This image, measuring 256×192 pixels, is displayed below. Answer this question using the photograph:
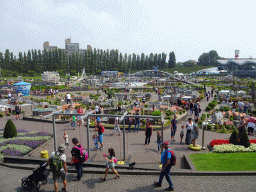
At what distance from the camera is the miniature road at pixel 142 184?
601 centimetres

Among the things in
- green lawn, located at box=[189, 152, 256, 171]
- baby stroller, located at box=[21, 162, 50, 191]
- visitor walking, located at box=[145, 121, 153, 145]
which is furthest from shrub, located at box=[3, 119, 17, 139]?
green lawn, located at box=[189, 152, 256, 171]

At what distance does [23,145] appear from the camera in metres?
9.34

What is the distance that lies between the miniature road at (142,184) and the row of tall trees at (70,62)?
245 ft

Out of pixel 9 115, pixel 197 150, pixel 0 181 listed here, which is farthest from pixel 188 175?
pixel 9 115

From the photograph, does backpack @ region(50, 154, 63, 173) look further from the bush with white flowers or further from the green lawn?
the bush with white flowers

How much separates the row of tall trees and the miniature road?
7475 centimetres

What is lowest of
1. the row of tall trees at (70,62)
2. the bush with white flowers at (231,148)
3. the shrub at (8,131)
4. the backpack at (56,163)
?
the bush with white flowers at (231,148)

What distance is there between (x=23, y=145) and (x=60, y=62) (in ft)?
251

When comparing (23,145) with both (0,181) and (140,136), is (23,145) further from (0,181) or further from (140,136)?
(140,136)

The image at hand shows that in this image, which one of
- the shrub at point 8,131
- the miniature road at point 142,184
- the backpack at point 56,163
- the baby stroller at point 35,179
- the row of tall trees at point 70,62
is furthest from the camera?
the row of tall trees at point 70,62

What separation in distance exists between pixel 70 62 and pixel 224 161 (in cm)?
8216

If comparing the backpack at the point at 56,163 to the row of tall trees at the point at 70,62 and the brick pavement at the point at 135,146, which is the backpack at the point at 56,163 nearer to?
the brick pavement at the point at 135,146

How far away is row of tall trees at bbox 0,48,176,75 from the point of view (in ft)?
254

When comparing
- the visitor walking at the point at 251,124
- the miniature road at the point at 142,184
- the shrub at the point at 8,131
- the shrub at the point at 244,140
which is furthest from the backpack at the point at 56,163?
the visitor walking at the point at 251,124
